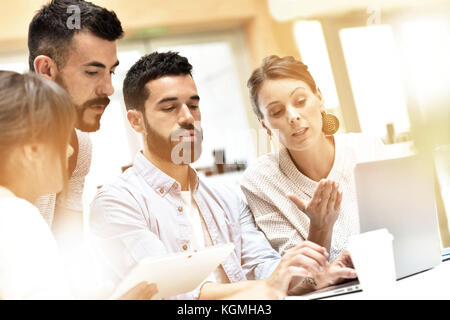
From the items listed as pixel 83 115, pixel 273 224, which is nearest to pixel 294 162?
pixel 273 224

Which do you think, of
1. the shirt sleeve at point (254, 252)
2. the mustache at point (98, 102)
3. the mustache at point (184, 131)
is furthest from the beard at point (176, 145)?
the shirt sleeve at point (254, 252)

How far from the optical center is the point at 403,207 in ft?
4.80

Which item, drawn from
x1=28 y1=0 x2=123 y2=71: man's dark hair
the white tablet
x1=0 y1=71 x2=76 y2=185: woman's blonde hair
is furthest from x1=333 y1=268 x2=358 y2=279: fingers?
x1=28 y1=0 x2=123 y2=71: man's dark hair

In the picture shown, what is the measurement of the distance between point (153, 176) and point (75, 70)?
1.17 feet

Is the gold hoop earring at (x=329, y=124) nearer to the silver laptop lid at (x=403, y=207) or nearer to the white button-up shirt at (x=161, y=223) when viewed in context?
the silver laptop lid at (x=403, y=207)

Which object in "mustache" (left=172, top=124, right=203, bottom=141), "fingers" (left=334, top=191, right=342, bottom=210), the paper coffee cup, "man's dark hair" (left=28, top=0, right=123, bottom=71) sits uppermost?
"man's dark hair" (left=28, top=0, right=123, bottom=71)

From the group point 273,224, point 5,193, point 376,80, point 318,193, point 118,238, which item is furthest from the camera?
point 376,80

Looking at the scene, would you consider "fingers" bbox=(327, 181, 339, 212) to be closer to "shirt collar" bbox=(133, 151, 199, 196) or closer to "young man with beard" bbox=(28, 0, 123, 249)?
"shirt collar" bbox=(133, 151, 199, 196)

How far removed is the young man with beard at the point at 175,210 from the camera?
4.56ft

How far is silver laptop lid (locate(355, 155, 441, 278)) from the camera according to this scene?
4.63 ft

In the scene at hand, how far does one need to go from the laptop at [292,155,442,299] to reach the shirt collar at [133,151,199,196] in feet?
1.61

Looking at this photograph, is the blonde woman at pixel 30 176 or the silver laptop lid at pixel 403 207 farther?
the silver laptop lid at pixel 403 207

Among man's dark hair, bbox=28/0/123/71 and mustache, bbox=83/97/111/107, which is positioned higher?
man's dark hair, bbox=28/0/123/71

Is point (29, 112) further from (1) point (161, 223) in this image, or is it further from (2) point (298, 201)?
(2) point (298, 201)
